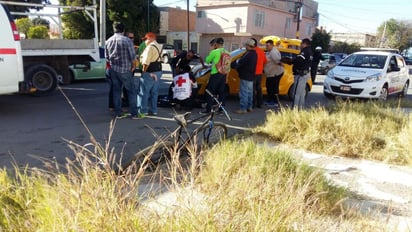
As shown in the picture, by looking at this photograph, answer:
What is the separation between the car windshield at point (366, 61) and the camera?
11.4m

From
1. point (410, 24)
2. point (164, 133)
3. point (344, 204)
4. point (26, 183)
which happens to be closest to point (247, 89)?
point (164, 133)

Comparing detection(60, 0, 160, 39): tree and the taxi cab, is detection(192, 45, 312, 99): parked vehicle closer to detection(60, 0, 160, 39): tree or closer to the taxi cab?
the taxi cab

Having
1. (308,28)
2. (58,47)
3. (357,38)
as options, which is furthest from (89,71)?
(357,38)

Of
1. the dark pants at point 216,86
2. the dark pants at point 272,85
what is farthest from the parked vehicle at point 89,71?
the dark pants at point 272,85

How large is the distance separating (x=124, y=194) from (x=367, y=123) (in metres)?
5.09

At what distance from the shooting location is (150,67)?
714 cm

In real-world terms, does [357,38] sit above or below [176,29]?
above

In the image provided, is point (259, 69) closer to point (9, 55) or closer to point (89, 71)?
point (9, 55)

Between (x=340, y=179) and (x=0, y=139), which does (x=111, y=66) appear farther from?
(x=340, y=179)

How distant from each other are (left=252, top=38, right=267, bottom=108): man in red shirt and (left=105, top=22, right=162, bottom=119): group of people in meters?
2.48

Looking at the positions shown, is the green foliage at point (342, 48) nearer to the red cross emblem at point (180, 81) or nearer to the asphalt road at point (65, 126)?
the asphalt road at point (65, 126)

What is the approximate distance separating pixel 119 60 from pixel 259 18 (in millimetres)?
35492

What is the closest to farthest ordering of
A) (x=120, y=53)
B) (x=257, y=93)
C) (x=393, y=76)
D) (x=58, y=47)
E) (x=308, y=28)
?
1. (x=120, y=53)
2. (x=257, y=93)
3. (x=58, y=47)
4. (x=393, y=76)
5. (x=308, y=28)

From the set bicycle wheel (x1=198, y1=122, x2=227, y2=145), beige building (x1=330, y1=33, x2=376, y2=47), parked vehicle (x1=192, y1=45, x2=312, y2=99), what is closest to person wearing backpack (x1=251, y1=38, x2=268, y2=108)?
parked vehicle (x1=192, y1=45, x2=312, y2=99)
